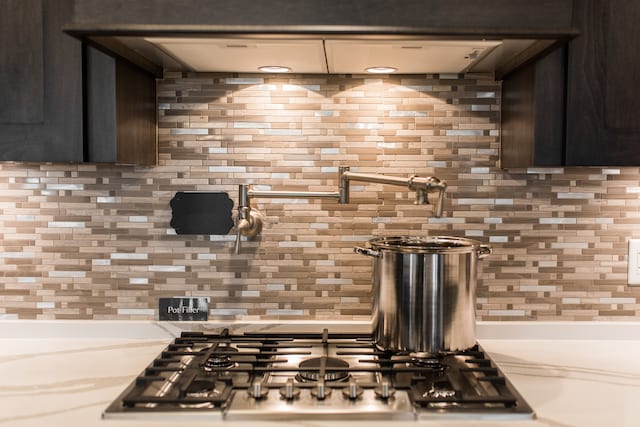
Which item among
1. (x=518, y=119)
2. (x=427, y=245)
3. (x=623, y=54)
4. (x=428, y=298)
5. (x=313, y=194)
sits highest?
(x=623, y=54)

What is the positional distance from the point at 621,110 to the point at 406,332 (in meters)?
0.64

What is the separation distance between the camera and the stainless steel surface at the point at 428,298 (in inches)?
50.2

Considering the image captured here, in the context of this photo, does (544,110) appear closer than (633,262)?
Yes

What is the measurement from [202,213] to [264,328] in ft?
1.16

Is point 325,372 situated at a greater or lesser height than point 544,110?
lesser

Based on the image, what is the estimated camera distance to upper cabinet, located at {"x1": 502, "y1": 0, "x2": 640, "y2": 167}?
3.92 feet

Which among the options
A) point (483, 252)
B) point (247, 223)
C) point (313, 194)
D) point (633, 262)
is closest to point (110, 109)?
point (247, 223)

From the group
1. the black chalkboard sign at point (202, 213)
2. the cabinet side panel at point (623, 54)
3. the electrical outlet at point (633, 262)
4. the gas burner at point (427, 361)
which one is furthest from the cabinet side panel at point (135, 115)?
the electrical outlet at point (633, 262)

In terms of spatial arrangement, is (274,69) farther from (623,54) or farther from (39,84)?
(623,54)

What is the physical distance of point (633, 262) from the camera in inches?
61.6

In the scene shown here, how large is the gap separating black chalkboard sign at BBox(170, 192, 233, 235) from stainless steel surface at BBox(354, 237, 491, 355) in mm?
488

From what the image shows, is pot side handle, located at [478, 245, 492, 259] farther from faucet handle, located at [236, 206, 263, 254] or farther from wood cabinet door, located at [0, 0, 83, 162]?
wood cabinet door, located at [0, 0, 83, 162]

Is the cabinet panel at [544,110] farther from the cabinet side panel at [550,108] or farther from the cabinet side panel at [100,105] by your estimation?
the cabinet side panel at [100,105]

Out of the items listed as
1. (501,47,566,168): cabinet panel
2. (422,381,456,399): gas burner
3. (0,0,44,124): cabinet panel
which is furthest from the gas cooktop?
(0,0,44,124): cabinet panel
